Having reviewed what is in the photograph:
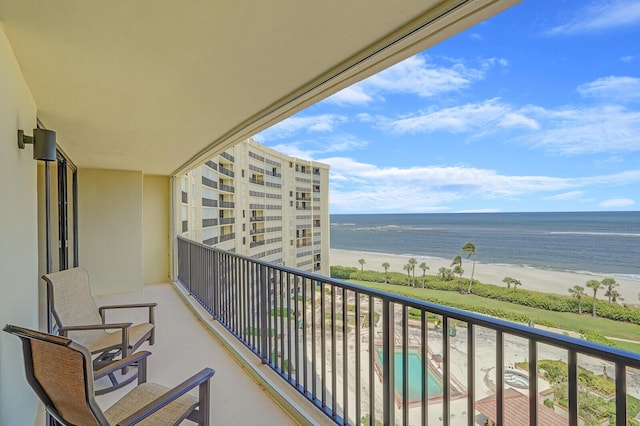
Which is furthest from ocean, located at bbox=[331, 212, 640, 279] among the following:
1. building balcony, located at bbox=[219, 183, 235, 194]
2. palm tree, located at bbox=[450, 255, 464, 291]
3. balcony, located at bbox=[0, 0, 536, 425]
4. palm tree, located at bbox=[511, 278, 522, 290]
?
balcony, located at bbox=[0, 0, 536, 425]

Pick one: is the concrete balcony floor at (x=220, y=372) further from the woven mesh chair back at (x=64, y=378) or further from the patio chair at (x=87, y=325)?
the woven mesh chair back at (x=64, y=378)

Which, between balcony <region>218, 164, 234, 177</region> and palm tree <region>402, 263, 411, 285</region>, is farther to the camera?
palm tree <region>402, 263, 411, 285</region>

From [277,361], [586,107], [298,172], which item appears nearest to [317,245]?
[298,172]

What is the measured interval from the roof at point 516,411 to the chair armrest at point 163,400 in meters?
1.32

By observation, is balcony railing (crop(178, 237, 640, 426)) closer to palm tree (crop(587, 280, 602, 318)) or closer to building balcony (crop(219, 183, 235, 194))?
building balcony (crop(219, 183, 235, 194))

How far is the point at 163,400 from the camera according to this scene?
1426 millimetres

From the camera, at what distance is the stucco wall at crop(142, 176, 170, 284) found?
656 centimetres

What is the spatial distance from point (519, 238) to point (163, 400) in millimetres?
38774

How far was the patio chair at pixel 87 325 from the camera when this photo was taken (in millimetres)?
2525

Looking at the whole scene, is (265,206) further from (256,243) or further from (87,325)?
(87,325)

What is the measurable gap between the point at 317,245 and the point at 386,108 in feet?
54.7

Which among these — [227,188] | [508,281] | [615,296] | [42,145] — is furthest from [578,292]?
[42,145]

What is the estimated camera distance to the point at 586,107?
1043 inches

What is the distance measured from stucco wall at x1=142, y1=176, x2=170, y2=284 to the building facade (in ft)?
18.7
